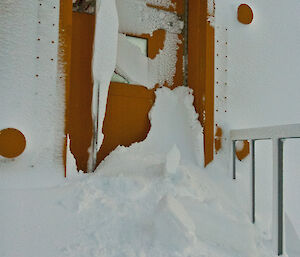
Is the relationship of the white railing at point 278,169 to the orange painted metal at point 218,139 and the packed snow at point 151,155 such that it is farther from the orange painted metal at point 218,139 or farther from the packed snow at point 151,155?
the orange painted metal at point 218,139

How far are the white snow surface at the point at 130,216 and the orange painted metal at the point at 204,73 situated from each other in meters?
0.33

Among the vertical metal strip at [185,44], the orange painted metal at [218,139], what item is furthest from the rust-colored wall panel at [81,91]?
the orange painted metal at [218,139]

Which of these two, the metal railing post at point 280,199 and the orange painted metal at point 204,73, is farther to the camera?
the orange painted metal at point 204,73

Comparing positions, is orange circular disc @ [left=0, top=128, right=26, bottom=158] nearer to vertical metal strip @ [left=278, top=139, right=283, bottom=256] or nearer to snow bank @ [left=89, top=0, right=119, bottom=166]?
snow bank @ [left=89, top=0, right=119, bottom=166]

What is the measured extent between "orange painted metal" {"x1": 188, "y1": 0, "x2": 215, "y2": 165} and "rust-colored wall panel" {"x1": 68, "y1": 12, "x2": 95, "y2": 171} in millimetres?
799

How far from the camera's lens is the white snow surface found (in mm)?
1311

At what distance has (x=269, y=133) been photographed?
6.15 feet

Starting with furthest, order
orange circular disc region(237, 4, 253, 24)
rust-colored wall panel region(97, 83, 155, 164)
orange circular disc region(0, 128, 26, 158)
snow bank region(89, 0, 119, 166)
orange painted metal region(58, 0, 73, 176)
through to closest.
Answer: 1. orange circular disc region(237, 4, 253, 24)
2. rust-colored wall panel region(97, 83, 155, 164)
3. snow bank region(89, 0, 119, 166)
4. orange painted metal region(58, 0, 73, 176)
5. orange circular disc region(0, 128, 26, 158)

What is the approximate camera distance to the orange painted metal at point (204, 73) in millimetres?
2299

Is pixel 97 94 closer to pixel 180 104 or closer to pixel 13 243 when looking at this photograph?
pixel 180 104

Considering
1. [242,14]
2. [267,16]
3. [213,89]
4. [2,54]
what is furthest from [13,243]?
[267,16]

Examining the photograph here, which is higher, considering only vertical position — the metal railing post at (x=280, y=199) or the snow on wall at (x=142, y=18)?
the snow on wall at (x=142, y=18)

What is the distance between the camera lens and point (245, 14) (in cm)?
247

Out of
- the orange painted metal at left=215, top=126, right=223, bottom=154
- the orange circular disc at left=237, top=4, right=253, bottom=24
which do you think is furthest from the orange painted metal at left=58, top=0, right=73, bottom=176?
the orange circular disc at left=237, top=4, right=253, bottom=24
